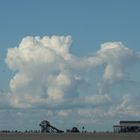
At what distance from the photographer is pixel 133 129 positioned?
6634 inches

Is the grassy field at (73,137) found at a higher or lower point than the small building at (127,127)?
lower

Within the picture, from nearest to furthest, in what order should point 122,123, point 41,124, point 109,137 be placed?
point 109,137
point 41,124
point 122,123

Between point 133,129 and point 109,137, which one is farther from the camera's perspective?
point 133,129

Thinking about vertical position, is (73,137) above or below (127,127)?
below

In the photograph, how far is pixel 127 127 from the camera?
173 meters

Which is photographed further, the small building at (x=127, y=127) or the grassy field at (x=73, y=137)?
the small building at (x=127, y=127)

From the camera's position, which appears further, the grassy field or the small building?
the small building

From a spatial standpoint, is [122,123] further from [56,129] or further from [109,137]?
[109,137]

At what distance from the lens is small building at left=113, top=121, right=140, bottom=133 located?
167 metres

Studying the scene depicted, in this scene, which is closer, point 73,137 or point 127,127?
point 73,137

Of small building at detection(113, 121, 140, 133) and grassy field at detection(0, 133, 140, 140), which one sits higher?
small building at detection(113, 121, 140, 133)

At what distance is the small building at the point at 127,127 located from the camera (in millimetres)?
167375

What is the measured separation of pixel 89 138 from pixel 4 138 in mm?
23823

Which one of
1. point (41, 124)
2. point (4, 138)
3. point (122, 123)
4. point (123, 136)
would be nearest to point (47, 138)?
point (4, 138)
